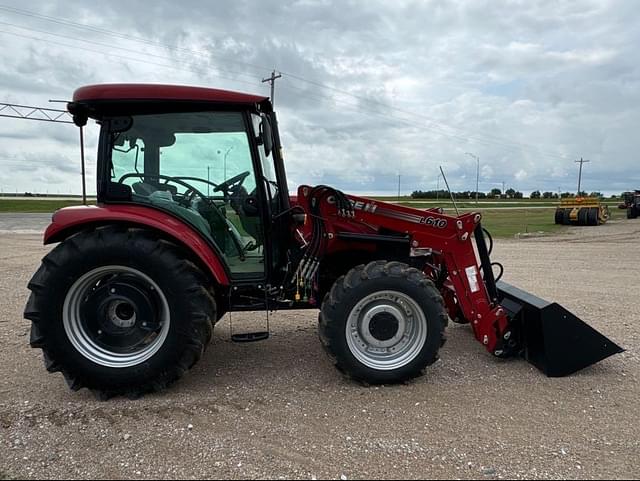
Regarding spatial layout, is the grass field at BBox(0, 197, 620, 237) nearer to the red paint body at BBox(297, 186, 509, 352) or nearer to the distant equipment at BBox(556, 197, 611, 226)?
the distant equipment at BBox(556, 197, 611, 226)

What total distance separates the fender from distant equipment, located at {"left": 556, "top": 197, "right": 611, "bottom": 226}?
2449 centimetres

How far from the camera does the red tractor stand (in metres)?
3.67

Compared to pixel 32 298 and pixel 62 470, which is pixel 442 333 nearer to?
pixel 62 470

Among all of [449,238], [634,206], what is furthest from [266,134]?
[634,206]

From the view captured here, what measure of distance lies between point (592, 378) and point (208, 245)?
340cm

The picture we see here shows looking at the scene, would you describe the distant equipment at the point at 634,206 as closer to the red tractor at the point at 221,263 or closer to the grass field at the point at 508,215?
the grass field at the point at 508,215

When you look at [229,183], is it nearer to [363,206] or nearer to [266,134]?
[266,134]

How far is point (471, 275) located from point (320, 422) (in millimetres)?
1868

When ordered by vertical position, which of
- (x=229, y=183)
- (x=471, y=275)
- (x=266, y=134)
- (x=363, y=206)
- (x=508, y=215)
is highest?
(x=266, y=134)

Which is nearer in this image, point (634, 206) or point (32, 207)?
point (634, 206)

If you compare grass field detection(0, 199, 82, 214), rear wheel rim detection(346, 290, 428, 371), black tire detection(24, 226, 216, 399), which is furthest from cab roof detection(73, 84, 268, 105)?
grass field detection(0, 199, 82, 214)

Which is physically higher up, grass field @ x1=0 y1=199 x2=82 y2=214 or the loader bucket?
the loader bucket

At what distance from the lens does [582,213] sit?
2406 centimetres

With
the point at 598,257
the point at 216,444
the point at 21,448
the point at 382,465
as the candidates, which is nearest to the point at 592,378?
the point at 382,465
